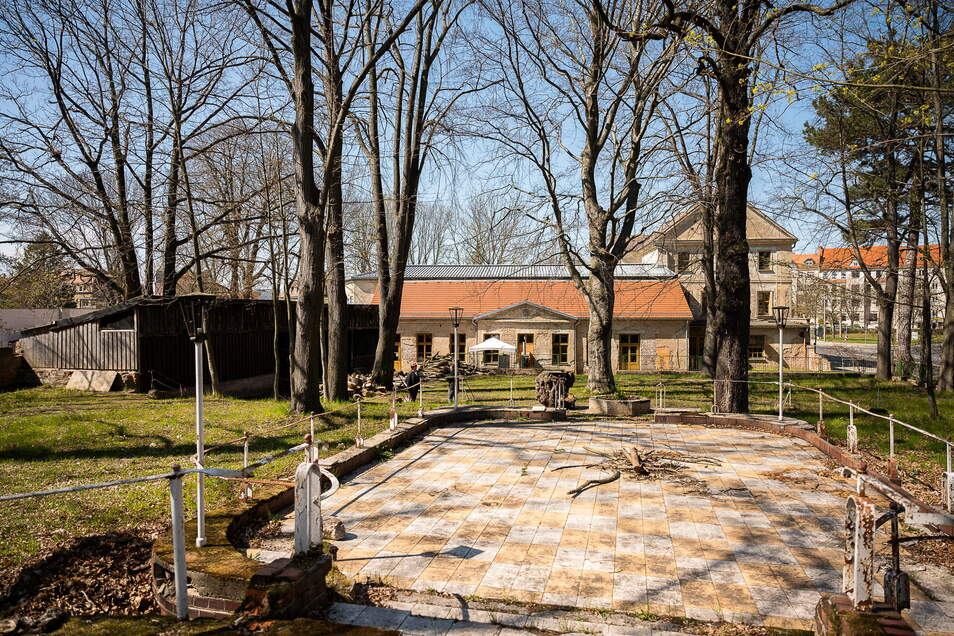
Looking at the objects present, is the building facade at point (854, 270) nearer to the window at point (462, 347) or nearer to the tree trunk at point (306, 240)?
the tree trunk at point (306, 240)

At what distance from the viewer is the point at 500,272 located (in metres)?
39.1

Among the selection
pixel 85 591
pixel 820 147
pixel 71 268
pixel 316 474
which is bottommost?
pixel 85 591

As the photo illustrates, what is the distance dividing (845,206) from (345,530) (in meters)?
21.4

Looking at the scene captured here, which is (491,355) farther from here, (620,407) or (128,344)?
(128,344)

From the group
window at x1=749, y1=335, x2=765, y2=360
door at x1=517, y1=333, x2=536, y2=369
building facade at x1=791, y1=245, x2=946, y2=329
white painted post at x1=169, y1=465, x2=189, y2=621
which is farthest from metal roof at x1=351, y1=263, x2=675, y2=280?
white painted post at x1=169, y1=465, x2=189, y2=621

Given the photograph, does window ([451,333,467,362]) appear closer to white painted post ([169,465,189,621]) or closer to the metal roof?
the metal roof

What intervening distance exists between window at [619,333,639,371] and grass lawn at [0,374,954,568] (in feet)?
45.8

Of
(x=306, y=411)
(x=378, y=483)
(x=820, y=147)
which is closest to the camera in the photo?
(x=378, y=483)

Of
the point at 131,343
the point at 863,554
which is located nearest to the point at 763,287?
the point at 131,343

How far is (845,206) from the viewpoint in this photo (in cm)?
2112

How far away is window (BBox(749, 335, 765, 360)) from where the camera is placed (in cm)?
3734

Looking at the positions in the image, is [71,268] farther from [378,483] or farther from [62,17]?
[378,483]

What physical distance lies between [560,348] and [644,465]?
23871 mm

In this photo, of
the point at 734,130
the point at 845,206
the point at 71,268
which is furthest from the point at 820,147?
the point at 71,268
